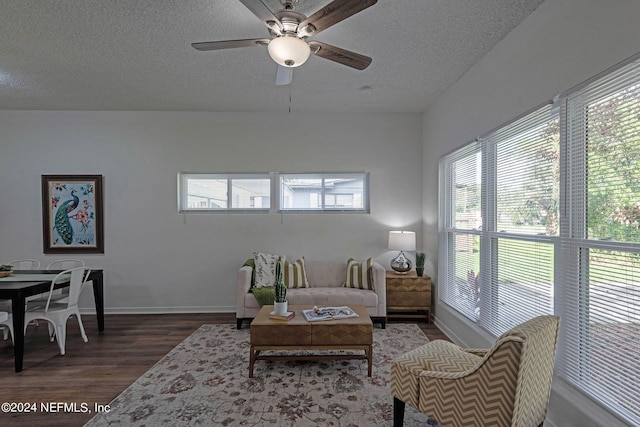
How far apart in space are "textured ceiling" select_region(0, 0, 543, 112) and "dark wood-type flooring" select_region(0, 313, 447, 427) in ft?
9.49

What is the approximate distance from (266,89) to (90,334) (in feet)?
11.8

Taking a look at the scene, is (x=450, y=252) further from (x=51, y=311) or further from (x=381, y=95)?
(x=51, y=311)

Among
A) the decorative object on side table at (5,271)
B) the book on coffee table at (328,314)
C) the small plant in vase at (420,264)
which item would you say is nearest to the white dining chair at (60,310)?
the decorative object on side table at (5,271)

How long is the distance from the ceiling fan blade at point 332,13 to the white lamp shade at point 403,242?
286cm

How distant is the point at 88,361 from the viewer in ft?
10.1

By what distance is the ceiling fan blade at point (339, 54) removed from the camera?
7.07ft

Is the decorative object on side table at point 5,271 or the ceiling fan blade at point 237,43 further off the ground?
the ceiling fan blade at point 237,43

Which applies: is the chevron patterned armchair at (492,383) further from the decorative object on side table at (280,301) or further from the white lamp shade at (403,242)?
the white lamp shade at (403,242)

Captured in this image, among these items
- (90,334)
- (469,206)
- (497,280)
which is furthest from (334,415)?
(90,334)

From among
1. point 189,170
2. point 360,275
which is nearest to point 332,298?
point 360,275

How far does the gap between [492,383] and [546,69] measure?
2.01 m

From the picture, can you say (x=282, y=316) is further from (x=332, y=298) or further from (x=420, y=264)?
(x=420, y=264)

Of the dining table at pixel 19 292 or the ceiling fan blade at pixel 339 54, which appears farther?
the dining table at pixel 19 292

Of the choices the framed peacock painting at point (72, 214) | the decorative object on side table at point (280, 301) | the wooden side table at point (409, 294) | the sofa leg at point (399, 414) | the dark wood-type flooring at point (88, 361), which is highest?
the framed peacock painting at point (72, 214)
